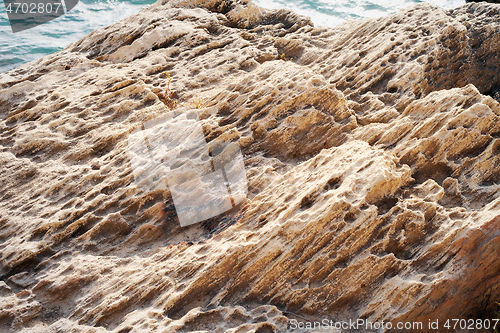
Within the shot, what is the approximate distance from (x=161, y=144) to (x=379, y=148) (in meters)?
4.72

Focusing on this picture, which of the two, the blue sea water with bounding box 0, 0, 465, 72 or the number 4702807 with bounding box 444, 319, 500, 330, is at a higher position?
the blue sea water with bounding box 0, 0, 465, 72

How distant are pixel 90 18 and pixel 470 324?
27263 mm

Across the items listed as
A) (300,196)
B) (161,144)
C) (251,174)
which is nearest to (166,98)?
(161,144)

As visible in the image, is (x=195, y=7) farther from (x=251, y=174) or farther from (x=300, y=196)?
(x=300, y=196)

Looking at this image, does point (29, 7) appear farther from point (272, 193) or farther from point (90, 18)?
point (272, 193)

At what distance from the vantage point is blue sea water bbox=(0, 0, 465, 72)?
834 inches

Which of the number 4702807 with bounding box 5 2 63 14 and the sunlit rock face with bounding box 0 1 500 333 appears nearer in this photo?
the sunlit rock face with bounding box 0 1 500 333

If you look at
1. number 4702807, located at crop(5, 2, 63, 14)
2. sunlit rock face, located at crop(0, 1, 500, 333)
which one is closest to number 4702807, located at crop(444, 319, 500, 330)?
sunlit rock face, located at crop(0, 1, 500, 333)

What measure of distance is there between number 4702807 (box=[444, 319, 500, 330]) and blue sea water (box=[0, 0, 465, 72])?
19924mm

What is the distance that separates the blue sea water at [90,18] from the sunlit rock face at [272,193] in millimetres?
13206

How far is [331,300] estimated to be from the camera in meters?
5.75

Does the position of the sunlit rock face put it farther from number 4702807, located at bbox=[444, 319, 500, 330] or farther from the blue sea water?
the blue sea water

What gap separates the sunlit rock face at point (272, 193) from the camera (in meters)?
5.74

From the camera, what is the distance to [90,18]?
24.9 m
